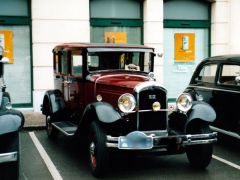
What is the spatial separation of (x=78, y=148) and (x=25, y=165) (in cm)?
146

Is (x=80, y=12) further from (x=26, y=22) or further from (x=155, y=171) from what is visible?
(x=155, y=171)

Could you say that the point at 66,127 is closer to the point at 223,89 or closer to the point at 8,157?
the point at 8,157

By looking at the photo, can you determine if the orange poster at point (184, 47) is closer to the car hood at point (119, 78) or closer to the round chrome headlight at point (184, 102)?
the car hood at point (119, 78)

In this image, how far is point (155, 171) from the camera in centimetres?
655

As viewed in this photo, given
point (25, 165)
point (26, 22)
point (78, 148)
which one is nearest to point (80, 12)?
point (26, 22)

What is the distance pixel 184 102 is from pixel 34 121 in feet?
17.8

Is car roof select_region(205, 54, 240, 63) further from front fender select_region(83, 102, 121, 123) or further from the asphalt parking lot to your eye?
front fender select_region(83, 102, 121, 123)

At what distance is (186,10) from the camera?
46.4 feet

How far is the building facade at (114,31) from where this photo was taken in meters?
12.7

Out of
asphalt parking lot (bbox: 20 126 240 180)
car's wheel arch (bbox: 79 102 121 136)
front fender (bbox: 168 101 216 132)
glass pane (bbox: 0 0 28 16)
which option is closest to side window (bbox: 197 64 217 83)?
asphalt parking lot (bbox: 20 126 240 180)

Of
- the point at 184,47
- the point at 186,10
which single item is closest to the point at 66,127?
the point at 184,47

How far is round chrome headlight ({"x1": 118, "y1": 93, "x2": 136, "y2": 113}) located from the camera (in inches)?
243

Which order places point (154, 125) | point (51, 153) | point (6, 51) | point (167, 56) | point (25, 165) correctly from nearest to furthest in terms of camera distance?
point (154, 125)
point (25, 165)
point (51, 153)
point (6, 51)
point (167, 56)

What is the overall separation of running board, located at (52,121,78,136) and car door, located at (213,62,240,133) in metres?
2.73
